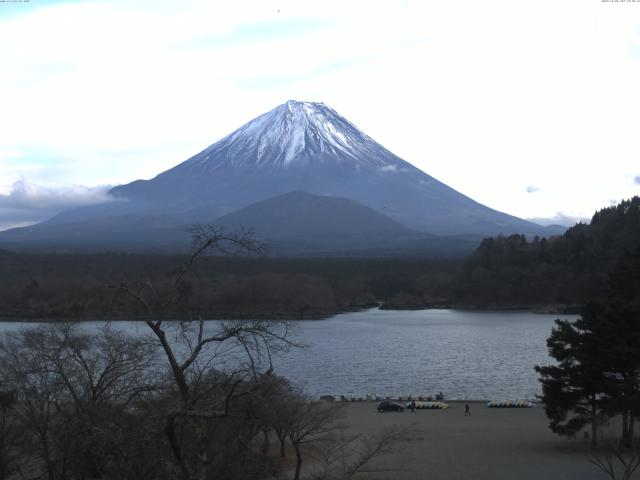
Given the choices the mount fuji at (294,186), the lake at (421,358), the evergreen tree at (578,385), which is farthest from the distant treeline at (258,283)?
the mount fuji at (294,186)

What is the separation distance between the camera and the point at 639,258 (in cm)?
3331

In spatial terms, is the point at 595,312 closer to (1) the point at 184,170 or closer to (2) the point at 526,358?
(2) the point at 526,358

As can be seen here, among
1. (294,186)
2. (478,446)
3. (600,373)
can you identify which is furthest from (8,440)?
(294,186)

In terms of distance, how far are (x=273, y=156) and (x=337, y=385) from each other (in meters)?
124

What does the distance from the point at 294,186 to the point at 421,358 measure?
365 ft

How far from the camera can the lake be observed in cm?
2264

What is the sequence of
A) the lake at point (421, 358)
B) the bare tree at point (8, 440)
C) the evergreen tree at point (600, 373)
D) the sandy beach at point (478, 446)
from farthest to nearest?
the lake at point (421, 358) < the evergreen tree at point (600, 373) < the sandy beach at point (478, 446) < the bare tree at point (8, 440)

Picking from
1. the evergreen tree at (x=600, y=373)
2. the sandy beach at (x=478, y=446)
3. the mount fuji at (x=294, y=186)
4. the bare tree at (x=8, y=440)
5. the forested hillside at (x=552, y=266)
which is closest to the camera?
the bare tree at (x=8, y=440)

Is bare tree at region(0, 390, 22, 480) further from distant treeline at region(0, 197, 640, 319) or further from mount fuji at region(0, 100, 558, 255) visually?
mount fuji at region(0, 100, 558, 255)

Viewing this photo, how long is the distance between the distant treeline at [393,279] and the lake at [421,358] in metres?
7.90

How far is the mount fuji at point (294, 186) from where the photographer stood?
125 meters

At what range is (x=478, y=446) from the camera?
14672mm

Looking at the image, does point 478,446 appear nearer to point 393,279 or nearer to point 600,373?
point 600,373

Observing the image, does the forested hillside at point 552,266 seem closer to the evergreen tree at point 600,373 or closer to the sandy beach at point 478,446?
the sandy beach at point 478,446
